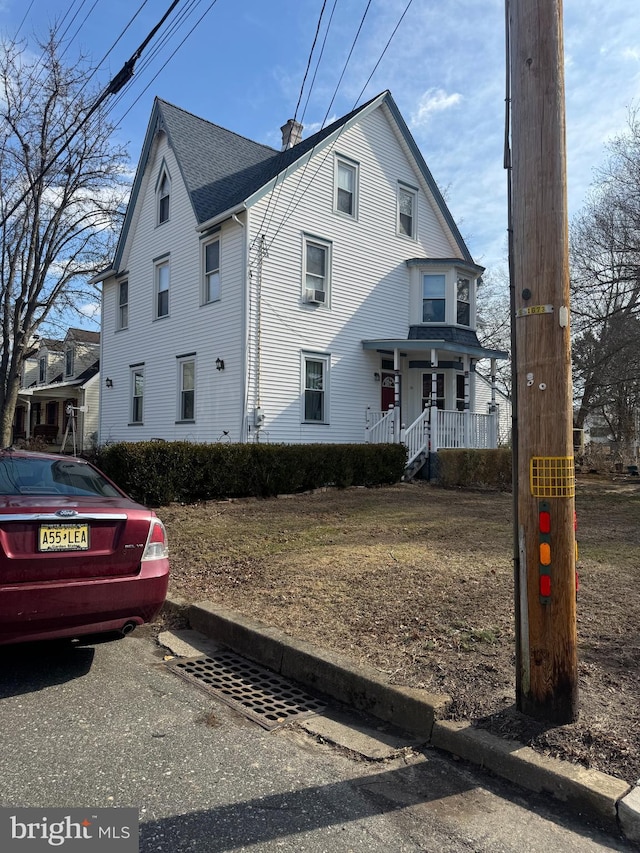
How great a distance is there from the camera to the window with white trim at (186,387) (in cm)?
1689

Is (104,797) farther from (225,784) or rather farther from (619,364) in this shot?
(619,364)

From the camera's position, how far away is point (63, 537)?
3.91 m

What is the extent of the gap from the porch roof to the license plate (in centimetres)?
1368

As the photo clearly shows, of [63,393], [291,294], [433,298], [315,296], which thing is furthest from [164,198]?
[63,393]

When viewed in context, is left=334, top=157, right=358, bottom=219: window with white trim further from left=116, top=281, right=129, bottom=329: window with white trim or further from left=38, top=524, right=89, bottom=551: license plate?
left=38, top=524, right=89, bottom=551: license plate

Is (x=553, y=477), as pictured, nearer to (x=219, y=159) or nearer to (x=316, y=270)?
(x=316, y=270)

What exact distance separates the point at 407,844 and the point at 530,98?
143 inches

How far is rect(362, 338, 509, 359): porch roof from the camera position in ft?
55.2

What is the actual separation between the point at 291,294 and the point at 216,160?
5.77 meters

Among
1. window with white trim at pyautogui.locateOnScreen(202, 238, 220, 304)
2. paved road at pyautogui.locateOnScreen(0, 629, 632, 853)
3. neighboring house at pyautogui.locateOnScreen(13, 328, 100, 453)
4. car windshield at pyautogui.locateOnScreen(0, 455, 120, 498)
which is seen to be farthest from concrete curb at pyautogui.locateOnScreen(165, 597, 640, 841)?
neighboring house at pyautogui.locateOnScreen(13, 328, 100, 453)

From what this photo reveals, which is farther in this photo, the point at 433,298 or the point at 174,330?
the point at 433,298

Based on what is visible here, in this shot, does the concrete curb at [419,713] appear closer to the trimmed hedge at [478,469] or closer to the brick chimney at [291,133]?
the trimmed hedge at [478,469]

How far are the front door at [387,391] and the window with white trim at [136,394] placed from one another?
7.56 metres

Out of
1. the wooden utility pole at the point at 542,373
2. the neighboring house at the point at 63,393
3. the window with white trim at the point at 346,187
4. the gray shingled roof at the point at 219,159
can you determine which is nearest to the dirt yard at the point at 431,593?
the wooden utility pole at the point at 542,373
